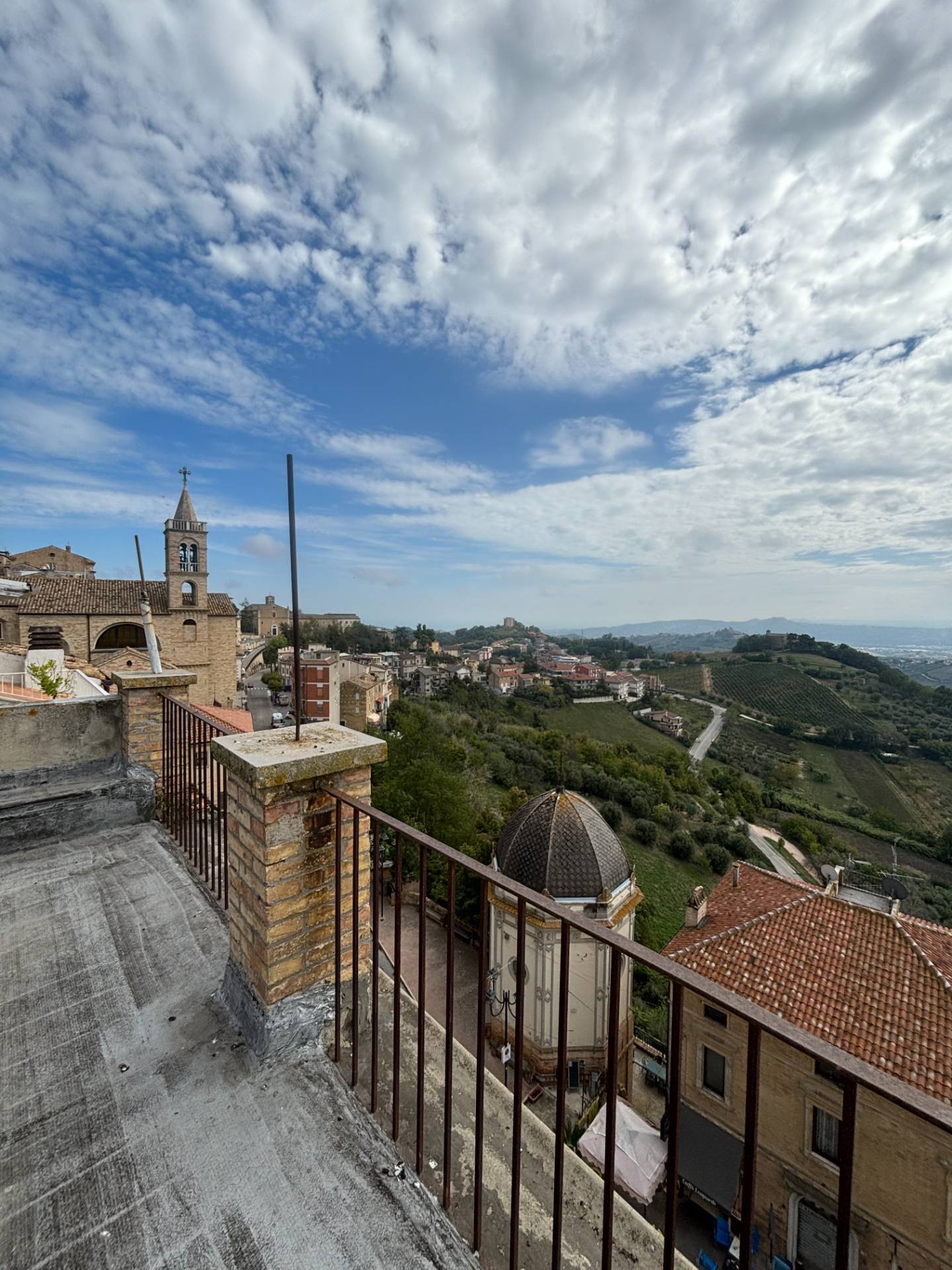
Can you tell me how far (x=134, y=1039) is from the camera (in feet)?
7.41

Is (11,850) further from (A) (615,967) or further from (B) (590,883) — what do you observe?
(B) (590,883)

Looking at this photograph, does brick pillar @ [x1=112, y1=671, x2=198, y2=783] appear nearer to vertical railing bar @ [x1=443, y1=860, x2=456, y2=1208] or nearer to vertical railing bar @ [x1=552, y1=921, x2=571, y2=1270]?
vertical railing bar @ [x1=443, y1=860, x2=456, y2=1208]

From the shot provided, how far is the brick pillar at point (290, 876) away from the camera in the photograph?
6.77 ft

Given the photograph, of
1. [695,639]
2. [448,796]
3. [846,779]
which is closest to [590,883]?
[448,796]

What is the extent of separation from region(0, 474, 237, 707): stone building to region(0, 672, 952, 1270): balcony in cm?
2114

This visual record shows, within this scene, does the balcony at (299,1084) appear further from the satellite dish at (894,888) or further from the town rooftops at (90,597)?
the town rooftops at (90,597)

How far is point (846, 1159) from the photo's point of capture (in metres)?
0.94

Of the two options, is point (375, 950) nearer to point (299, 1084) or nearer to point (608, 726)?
point (299, 1084)

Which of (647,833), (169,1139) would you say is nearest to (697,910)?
(169,1139)

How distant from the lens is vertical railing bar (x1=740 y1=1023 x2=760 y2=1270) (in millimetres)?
949

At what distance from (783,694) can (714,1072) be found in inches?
2620

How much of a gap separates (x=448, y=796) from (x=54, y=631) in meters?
17.0

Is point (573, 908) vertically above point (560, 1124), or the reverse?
point (560, 1124)

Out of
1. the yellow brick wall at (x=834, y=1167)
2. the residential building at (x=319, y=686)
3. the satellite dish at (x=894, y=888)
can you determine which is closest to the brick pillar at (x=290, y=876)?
the yellow brick wall at (x=834, y=1167)
